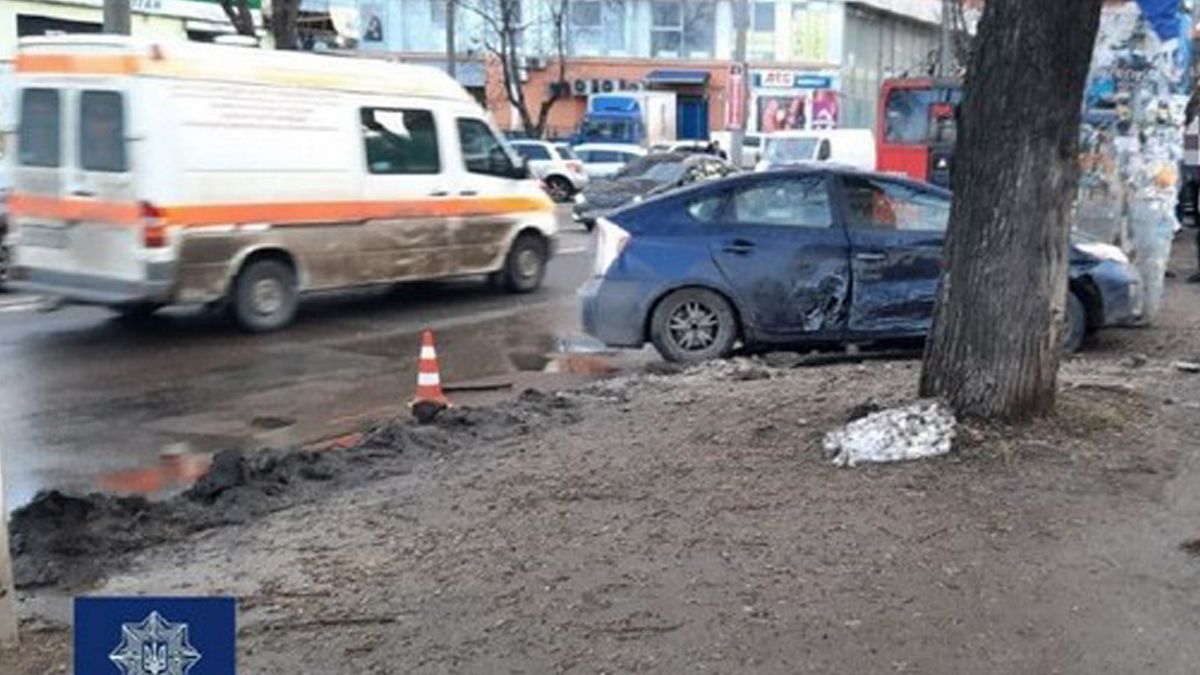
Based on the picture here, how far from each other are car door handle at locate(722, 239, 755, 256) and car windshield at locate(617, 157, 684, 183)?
52.4 ft

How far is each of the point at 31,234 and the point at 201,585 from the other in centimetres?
856

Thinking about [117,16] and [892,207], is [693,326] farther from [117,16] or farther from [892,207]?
[117,16]

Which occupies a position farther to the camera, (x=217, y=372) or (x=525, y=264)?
(x=525, y=264)

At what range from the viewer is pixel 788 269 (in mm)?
10469

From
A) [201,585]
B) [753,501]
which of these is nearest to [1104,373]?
[753,501]

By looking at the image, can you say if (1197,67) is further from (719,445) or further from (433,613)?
(433,613)

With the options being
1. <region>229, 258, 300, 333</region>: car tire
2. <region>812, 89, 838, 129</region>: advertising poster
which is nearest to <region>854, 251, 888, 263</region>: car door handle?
<region>229, 258, 300, 333</region>: car tire

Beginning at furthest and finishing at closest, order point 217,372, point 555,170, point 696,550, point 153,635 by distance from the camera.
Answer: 1. point 555,170
2. point 217,372
3. point 696,550
4. point 153,635

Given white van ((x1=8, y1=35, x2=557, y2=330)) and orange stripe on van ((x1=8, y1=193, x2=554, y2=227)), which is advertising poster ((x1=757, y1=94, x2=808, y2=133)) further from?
white van ((x1=8, y1=35, x2=557, y2=330))

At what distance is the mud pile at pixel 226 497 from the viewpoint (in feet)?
19.7

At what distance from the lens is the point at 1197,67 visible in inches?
820

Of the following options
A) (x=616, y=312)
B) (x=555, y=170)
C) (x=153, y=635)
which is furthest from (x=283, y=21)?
(x=153, y=635)

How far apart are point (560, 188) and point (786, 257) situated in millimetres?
29989

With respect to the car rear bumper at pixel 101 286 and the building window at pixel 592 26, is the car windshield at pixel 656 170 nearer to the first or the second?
the car rear bumper at pixel 101 286
